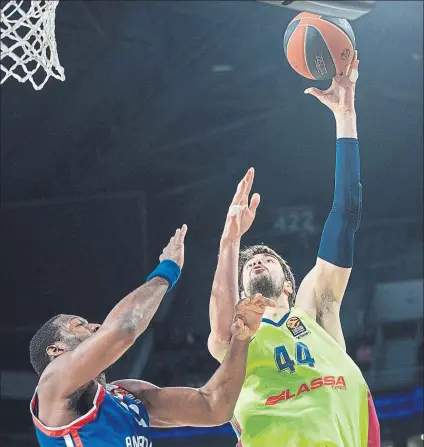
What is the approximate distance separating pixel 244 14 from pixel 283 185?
1547 millimetres

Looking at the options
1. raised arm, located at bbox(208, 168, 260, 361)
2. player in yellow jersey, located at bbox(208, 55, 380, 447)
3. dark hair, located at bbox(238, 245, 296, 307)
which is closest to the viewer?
player in yellow jersey, located at bbox(208, 55, 380, 447)

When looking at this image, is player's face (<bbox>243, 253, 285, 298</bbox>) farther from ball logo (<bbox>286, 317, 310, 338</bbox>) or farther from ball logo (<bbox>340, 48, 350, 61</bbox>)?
ball logo (<bbox>340, 48, 350, 61</bbox>)

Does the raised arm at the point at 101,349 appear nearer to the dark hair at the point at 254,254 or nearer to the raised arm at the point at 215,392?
the raised arm at the point at 215,392

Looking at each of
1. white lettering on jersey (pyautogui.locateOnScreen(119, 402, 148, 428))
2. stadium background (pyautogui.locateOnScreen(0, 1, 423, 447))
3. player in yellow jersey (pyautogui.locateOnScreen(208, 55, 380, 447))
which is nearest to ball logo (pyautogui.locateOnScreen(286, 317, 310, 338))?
player in yellow jersey (pyautogui.locateOnScreen(208, 55, 380, 447))

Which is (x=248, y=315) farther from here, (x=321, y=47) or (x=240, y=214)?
(x=321, y=47)

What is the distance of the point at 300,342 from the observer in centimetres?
293

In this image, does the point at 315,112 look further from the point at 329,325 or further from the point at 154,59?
the point at 329,325

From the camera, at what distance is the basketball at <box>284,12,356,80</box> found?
333cm

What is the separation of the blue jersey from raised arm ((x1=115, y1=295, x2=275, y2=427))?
137 millimetres

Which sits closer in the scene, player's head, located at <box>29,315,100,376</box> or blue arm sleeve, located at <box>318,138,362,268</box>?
player's head, located at <box>29,315,100,376</box>

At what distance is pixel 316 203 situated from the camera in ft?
21.2

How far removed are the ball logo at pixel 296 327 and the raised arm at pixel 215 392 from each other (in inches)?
19.9

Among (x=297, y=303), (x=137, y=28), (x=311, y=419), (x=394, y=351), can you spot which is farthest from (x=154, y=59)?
(x=311, y=419)

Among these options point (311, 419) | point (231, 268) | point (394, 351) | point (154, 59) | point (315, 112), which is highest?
point (154, 59)
